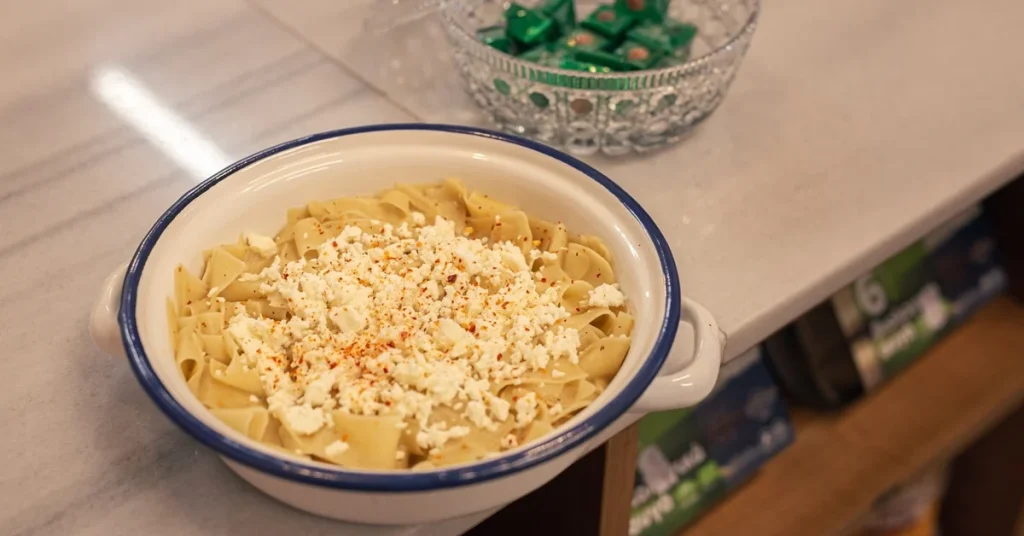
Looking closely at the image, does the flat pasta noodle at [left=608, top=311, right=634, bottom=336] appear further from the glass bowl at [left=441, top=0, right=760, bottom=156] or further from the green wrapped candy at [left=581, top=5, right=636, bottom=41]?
the green wrapped candy at [left=581, top=5, right=636, bottom=41]

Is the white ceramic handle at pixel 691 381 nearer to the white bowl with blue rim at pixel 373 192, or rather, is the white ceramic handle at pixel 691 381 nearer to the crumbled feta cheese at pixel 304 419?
the white bowl with blue rim at pixel 373 192

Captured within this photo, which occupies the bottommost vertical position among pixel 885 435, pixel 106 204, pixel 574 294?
pixel 885 435

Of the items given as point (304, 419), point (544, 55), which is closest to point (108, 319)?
point (304, 419)

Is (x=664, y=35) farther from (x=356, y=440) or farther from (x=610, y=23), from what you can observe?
(x=356, y=440)

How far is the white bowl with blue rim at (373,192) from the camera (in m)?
0.50

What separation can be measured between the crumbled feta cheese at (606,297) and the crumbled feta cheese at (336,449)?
208 mm

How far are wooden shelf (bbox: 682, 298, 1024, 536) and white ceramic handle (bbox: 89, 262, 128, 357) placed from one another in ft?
2.29

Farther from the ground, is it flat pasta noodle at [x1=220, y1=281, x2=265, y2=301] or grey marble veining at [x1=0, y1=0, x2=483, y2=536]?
flat pasta noodle at [x1=220, y1=281, x2=265, y2=301]

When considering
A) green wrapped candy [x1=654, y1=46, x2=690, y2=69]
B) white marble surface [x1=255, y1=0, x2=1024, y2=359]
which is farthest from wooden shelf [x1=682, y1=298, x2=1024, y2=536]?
green wrapped candy [x1=654, y1=46, x2=690, y2=69]

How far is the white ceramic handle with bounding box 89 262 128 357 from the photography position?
60 centimetres

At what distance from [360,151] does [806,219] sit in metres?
0.40

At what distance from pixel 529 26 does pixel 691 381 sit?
1.58ft

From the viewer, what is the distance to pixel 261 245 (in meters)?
0.70

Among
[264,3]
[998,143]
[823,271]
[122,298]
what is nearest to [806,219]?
[823,271]
